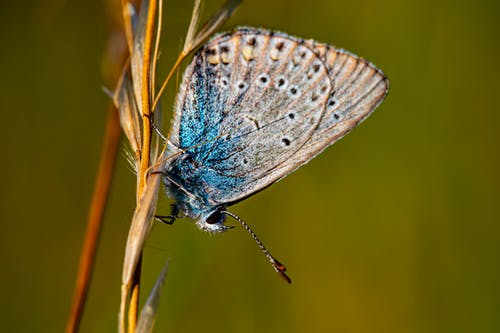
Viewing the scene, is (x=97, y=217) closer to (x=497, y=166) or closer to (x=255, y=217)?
(x=255, y=217)

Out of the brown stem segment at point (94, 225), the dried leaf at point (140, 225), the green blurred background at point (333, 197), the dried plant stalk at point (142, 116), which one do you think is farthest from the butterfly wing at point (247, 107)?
the green blurred background at point (333, 197)

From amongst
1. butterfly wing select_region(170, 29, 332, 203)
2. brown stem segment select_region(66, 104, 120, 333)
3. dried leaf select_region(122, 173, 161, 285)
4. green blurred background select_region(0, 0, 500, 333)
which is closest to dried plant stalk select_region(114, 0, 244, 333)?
dried leaf select_region(122, 173, 161, 285)

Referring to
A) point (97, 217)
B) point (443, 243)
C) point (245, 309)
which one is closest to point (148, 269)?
point (97, 217)

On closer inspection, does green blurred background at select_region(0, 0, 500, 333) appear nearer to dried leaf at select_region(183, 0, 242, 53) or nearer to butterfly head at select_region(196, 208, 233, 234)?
butterfly head at select_region(196, 208, 233, 234)

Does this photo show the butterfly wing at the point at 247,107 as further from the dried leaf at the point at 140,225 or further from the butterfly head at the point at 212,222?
the dried leaf at the point at 140,225

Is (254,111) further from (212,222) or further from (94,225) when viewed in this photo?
(94,225)

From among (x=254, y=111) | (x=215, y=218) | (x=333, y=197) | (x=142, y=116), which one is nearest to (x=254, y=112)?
(x=254, y=111)
